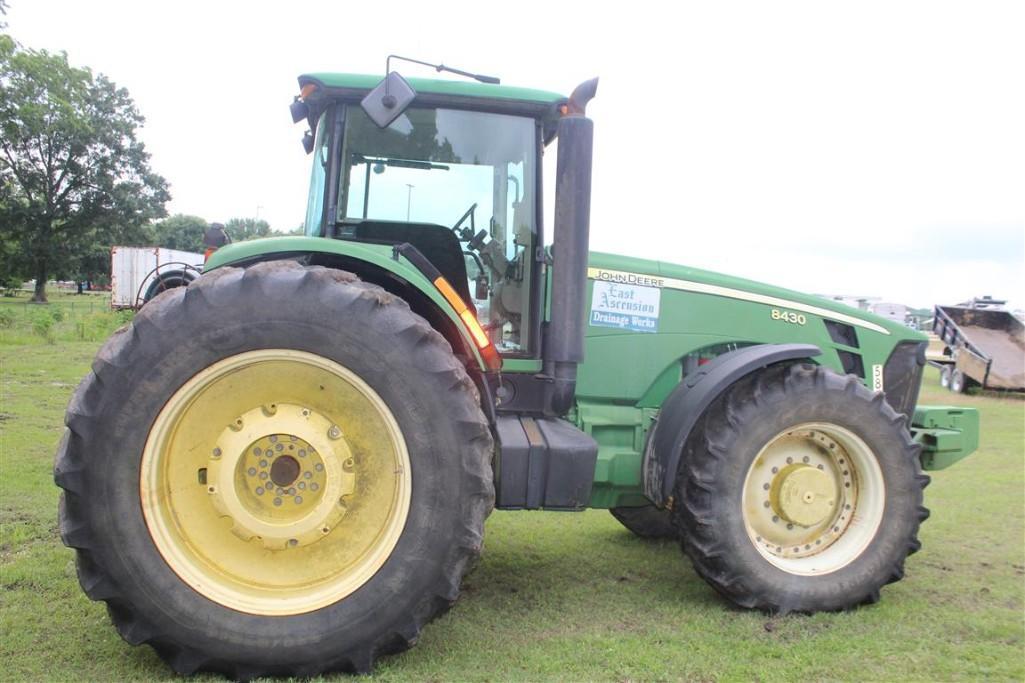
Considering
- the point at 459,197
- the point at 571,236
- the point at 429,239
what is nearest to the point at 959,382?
the point at 571,236

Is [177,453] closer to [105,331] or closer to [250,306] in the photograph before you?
[250,306]

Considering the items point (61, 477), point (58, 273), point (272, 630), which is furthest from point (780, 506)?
point (58, 273)

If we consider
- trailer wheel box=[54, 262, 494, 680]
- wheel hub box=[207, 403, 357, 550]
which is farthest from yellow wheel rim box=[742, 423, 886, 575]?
wheel hub box=[207, 403, 357, 550]

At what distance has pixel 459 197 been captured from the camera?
11.7ft

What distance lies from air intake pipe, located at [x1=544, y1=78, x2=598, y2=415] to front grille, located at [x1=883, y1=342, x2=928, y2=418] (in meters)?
2.22

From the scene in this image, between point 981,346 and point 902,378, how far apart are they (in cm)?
1263

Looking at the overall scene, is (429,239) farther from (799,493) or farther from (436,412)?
(799,493)

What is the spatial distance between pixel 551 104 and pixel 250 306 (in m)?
1.73

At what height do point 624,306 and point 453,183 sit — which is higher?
point 453,183

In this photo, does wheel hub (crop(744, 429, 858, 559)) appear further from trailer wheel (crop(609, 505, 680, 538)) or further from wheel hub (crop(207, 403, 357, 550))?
wheel hub (crop(207, 403, 357, 550))

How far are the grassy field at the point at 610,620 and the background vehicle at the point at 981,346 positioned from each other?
10724 mm

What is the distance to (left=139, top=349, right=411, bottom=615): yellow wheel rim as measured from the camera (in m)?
2.73

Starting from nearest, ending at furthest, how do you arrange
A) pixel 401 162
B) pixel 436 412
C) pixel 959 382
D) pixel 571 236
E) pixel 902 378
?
pixel 436 412
pixel 571 236
pixel 401 162
pixel 902 378
pixel 959 382

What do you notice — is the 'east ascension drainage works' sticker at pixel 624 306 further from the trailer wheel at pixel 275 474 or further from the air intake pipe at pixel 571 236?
the trailer wheel at pixel 275 474
